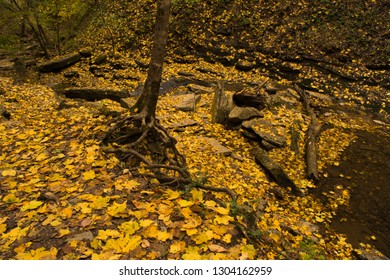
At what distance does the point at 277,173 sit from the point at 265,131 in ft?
6.26

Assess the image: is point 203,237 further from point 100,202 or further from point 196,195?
point 100,202

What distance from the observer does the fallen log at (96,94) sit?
34.8 feet

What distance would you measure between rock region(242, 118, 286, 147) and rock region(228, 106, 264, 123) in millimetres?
190

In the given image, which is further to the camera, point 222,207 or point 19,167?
point 19,167

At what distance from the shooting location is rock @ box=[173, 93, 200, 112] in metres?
9.55

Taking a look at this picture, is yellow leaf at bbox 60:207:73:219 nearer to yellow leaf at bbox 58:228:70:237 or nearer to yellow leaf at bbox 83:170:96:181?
yellow leaf at bbox 58:228:70:237

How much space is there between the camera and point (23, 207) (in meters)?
3.63

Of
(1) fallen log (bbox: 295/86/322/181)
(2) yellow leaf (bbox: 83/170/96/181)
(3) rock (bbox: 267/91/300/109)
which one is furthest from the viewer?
(3) rock (bbox: 267/91/300/109)

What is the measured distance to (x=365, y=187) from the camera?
693 cm

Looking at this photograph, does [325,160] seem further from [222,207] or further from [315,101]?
[222,207]

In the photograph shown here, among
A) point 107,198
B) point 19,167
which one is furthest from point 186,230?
point 19,167

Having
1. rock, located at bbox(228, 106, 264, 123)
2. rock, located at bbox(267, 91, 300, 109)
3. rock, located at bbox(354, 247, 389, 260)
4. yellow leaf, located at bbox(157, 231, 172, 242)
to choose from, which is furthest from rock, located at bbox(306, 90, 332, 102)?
yellow leaf, located at bbox(157, 231, 172, 242)

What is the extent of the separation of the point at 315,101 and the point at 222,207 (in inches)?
366

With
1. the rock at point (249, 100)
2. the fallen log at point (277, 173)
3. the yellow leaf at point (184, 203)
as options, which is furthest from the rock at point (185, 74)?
the yellow leaf at point (184, 203)
